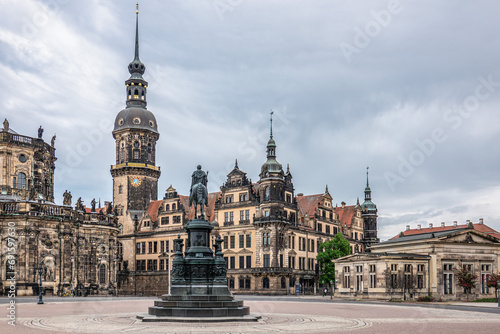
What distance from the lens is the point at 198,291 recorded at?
97.6 ft

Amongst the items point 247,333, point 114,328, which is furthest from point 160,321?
point 247,333

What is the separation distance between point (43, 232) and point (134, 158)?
99.5 feet

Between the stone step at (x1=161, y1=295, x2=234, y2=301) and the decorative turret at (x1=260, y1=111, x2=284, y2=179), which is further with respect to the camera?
the decorative turret at (x1=260, y1=111, x2=284, y2=179)

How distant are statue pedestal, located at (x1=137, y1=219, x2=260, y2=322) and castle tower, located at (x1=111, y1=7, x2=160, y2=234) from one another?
68159mm

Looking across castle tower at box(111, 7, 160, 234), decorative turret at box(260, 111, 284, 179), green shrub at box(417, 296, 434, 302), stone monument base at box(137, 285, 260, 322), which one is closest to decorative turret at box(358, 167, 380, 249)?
decorative turret at box(260, 111, 284, 179)

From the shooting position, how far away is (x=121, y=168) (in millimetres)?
99125

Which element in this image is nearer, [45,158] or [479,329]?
[479,329]

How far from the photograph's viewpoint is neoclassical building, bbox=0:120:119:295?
68.9 m

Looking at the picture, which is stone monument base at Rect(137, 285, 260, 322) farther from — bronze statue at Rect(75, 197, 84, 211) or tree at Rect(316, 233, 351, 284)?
bronze statue at Rect(75, 197, 84, 211)

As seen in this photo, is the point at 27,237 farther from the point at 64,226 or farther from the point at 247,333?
the point at 247,333

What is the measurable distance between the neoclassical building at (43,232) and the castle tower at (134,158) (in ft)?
50.2

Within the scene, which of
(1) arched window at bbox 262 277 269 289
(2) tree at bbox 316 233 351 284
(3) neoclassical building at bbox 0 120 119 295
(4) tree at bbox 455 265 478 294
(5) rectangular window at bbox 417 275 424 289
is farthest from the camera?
(1) arched window at bbox 262 277 269 289

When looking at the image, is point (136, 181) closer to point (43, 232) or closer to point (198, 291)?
point (43, 232)

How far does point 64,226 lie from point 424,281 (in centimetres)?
4398
